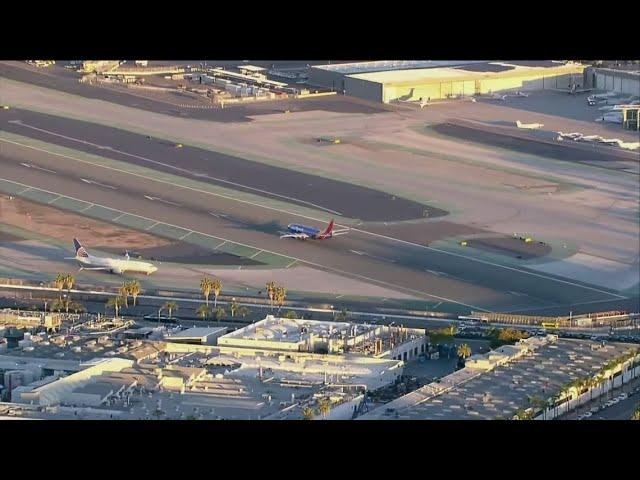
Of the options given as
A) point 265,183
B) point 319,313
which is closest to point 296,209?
point 265,183

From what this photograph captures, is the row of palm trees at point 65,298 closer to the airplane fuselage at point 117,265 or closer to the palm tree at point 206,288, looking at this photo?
the airplane fuselage at point 117,265

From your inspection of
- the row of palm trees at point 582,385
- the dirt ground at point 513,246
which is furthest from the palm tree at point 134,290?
the row of palm trees at point 582,385

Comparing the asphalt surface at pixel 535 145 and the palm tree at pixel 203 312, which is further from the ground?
the asphalt surface at pixel 535 145


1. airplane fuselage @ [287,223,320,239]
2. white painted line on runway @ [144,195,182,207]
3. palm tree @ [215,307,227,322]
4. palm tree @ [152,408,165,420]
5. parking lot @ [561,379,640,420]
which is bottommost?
parking lot @ [561,379,640,420]

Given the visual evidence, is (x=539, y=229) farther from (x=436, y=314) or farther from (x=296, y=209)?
(x=436, y=314)

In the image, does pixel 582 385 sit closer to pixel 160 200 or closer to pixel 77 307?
pixel 77 307

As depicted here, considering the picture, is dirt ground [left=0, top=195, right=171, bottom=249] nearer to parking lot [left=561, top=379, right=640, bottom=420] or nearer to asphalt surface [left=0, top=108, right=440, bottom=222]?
asphalt surface [left=0, top=108, right=440, bottom=222]

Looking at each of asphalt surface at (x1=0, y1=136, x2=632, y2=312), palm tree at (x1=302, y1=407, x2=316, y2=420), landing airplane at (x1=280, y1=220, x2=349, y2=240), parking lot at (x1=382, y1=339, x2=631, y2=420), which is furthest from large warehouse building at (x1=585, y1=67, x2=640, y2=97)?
palm tree at (x1=302, y1=407, x2=316, y2=420)
